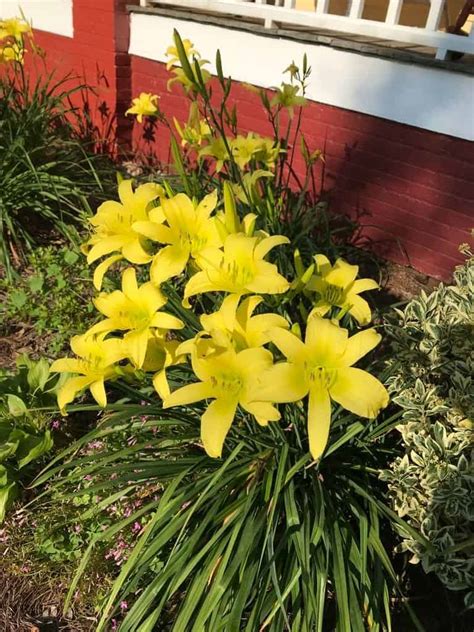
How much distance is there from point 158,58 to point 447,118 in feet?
6.90

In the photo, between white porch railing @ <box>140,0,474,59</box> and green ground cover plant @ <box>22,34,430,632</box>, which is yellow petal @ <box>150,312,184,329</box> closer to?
green ground cover plant @ <box>22,34,430,632</box>

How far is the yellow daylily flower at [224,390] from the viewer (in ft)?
3.80

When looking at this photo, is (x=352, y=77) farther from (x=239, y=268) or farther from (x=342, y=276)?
(x=239, y=268)

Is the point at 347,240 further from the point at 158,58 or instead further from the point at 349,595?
the point at 349,595

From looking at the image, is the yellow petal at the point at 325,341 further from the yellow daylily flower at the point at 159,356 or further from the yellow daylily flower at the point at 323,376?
the yellow daylily flower at the point at 159,356

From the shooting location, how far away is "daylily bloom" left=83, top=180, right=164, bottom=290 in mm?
1460

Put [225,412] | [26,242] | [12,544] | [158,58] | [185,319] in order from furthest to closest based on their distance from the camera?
[158,58]
[26,242]
[12,544]
[185,319]
[225,412]

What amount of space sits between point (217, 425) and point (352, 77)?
244 cm

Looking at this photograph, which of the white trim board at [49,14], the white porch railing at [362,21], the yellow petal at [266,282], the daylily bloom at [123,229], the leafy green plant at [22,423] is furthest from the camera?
the white trim board at [49,14]

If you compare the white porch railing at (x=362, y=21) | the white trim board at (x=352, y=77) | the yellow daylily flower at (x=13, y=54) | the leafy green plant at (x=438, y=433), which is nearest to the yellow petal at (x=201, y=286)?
the leafy green plant at (x=438, y=433)

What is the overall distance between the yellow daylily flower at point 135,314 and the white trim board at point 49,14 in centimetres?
366

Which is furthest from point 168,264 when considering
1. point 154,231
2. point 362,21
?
point 362,21

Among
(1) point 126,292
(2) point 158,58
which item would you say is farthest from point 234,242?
(2) point 158,58

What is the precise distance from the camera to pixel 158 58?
382 cm
